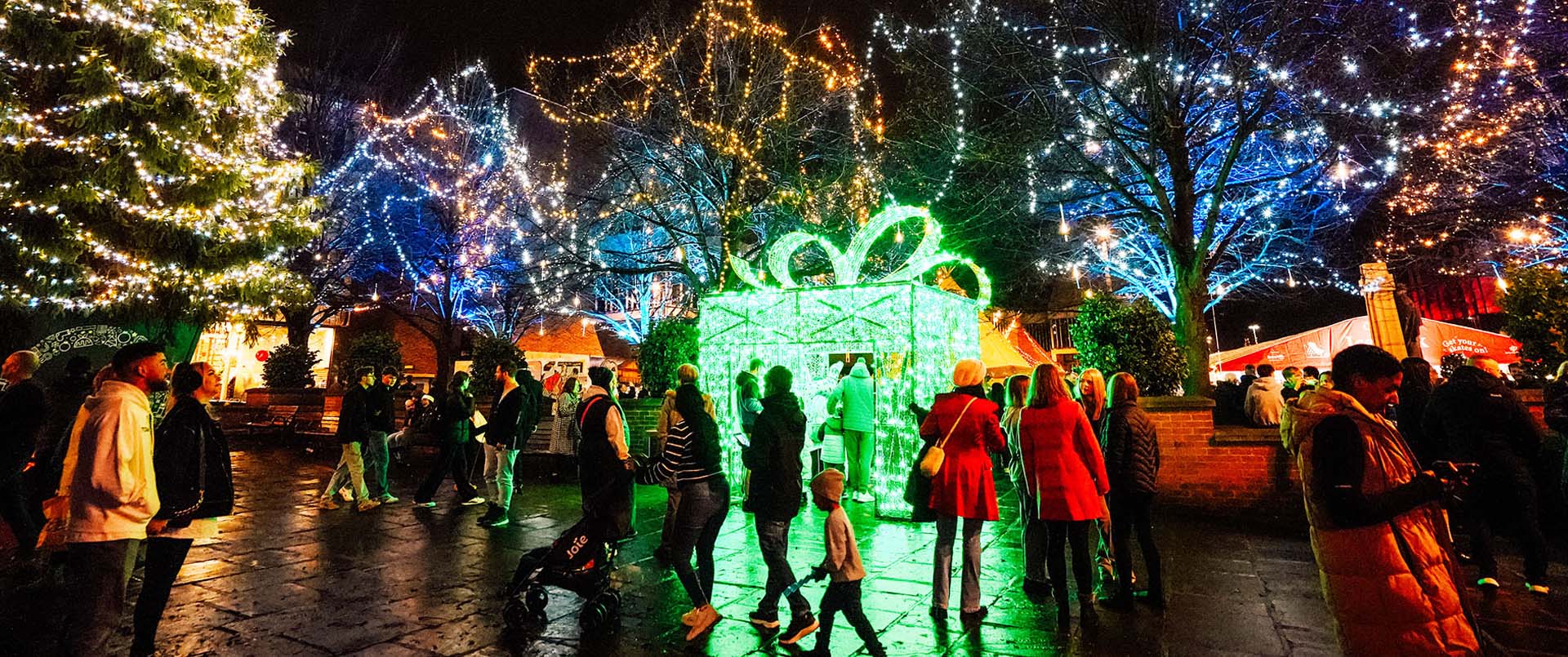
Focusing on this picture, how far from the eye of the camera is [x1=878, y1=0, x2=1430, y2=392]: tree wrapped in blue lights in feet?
31.8

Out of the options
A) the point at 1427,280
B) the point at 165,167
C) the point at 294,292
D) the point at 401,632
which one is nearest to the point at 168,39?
the point at 165,167

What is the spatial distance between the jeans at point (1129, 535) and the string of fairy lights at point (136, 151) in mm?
12410

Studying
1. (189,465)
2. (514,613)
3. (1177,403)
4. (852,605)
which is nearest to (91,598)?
(189,465)

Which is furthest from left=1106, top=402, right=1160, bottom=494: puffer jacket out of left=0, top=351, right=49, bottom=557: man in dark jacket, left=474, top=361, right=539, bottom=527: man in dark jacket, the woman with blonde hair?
left=0, top=351, right=49, bottom=557: man in dark jacket

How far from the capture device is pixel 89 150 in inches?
348

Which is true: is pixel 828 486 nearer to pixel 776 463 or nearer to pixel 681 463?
pixel 776 463

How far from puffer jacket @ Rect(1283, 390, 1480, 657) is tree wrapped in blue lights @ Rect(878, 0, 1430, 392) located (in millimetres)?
8085

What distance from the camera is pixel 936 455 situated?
4344 mm

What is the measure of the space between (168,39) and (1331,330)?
24650 millimetres

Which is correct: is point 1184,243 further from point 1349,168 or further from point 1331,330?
point 1331,330

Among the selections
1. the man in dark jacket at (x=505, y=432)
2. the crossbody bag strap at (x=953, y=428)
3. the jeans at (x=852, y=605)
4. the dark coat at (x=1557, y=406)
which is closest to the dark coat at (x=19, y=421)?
the man in dark jacket at (x=505, y=432)

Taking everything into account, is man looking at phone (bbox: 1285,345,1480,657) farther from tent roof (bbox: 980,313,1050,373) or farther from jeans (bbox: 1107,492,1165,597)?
tent roof (bbox: 980,313,1050,373)

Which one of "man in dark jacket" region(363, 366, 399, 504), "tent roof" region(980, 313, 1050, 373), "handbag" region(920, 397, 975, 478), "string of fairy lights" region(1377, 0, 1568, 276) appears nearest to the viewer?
"handbag" region(920, 397, 975, 478)

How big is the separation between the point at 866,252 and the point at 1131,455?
4882 millimetres
